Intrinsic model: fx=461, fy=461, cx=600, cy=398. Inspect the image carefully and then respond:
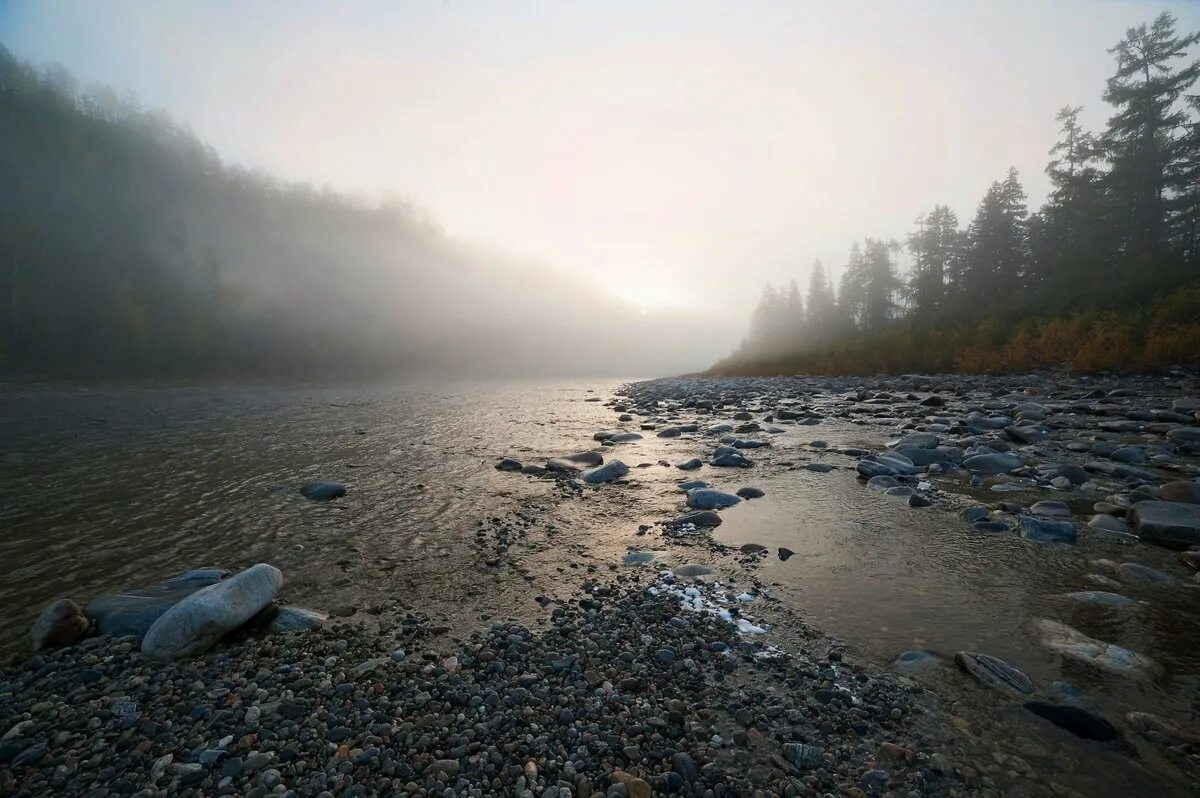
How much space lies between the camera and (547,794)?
250cm

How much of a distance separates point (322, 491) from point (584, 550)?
5.94 metres

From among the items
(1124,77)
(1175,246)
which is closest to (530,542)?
(1175,246)

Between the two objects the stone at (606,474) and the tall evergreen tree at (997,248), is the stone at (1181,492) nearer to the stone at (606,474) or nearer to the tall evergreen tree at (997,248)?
the stone at (606,474)

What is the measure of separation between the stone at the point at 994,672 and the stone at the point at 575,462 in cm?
826

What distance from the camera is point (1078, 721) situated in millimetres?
2816

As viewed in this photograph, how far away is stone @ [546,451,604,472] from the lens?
11.1 meters

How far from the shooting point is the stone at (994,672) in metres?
3.22

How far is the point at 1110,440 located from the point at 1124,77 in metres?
48.5

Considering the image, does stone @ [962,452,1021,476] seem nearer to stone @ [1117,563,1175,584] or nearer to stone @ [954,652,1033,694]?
stone @ [1117,563,1175,584]

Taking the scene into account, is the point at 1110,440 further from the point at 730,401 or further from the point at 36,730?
the point at 36,730

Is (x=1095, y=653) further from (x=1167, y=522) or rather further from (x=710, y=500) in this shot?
(x=710, y=500)

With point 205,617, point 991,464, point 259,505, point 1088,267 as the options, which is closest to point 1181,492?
point 991,464

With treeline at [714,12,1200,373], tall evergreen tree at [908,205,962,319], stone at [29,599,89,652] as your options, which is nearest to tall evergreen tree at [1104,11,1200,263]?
treeline at [714,12,1200,373]

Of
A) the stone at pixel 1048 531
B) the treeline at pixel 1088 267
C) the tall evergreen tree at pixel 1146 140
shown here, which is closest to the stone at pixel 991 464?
the stone at pixel 1048 531
